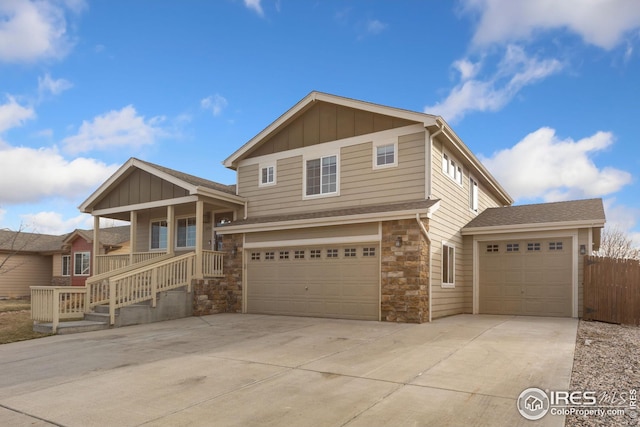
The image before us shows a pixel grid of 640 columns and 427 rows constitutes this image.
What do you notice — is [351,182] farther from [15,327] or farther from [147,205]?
Answer: [15,327]

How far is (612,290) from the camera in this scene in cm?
1148

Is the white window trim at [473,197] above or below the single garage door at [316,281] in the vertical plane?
above

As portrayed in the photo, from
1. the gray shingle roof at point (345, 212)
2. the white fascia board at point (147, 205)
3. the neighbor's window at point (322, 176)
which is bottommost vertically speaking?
the gray shingle roof at point (345, 212)

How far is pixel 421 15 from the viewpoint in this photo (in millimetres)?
13211

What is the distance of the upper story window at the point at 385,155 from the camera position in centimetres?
1263

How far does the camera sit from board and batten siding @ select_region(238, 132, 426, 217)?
12236 mm

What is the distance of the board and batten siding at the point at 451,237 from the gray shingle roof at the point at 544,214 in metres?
0.65

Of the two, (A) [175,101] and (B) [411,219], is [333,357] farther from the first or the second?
(A) [175,101]

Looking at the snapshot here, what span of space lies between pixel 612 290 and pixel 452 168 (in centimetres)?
548

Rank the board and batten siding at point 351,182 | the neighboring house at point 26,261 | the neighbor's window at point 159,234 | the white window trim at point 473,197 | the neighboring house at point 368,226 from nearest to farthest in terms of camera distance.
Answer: the neighboring house at point 368,226
the board and batten siding at point 351,182
the white window trim at point 473,197
the neighbor's window at point 159,234
the neighboring house at point 26,261

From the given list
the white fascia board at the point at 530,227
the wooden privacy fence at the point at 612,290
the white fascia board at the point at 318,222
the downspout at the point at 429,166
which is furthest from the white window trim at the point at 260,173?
the wooden privacy fence at the point at 612,290

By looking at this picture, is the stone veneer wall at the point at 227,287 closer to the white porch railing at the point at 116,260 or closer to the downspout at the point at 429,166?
the white porch railing at the point at 116,260

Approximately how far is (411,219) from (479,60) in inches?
295

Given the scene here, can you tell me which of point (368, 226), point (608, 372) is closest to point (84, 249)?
point (368, 226)
